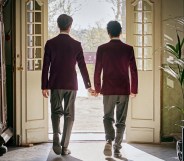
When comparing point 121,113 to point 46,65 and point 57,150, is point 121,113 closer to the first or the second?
point 57,150

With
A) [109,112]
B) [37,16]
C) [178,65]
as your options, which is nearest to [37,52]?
[37,16]

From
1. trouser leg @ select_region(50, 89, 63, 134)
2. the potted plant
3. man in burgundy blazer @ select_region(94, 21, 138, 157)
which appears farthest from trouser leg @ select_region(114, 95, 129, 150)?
trouser leg @ select_region(50, 89, 63, 134)

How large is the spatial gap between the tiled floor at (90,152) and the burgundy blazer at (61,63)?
72 cm

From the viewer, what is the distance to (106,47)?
3.77 meters

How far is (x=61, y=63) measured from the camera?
378 centimetres

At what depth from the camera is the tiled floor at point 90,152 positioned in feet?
12.5

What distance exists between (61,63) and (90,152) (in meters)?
1.04

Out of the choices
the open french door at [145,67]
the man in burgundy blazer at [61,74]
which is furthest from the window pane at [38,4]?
the open french door at [145,67]

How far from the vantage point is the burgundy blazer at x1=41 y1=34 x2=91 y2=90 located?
3772 mm

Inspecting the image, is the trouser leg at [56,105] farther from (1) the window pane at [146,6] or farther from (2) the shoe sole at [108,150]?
(1) the window pane at [146,6]

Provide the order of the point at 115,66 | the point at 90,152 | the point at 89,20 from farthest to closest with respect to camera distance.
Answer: the point at 89,20 → the point at 90,152 → the point at 115,66

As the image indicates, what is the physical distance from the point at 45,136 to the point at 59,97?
1.02 metres

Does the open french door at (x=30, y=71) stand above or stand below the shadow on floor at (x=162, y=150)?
above

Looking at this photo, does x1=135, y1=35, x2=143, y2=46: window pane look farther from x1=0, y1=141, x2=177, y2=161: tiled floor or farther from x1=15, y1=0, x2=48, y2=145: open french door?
x1=0, y1=141, x2=177, y2=161: tiled floor
